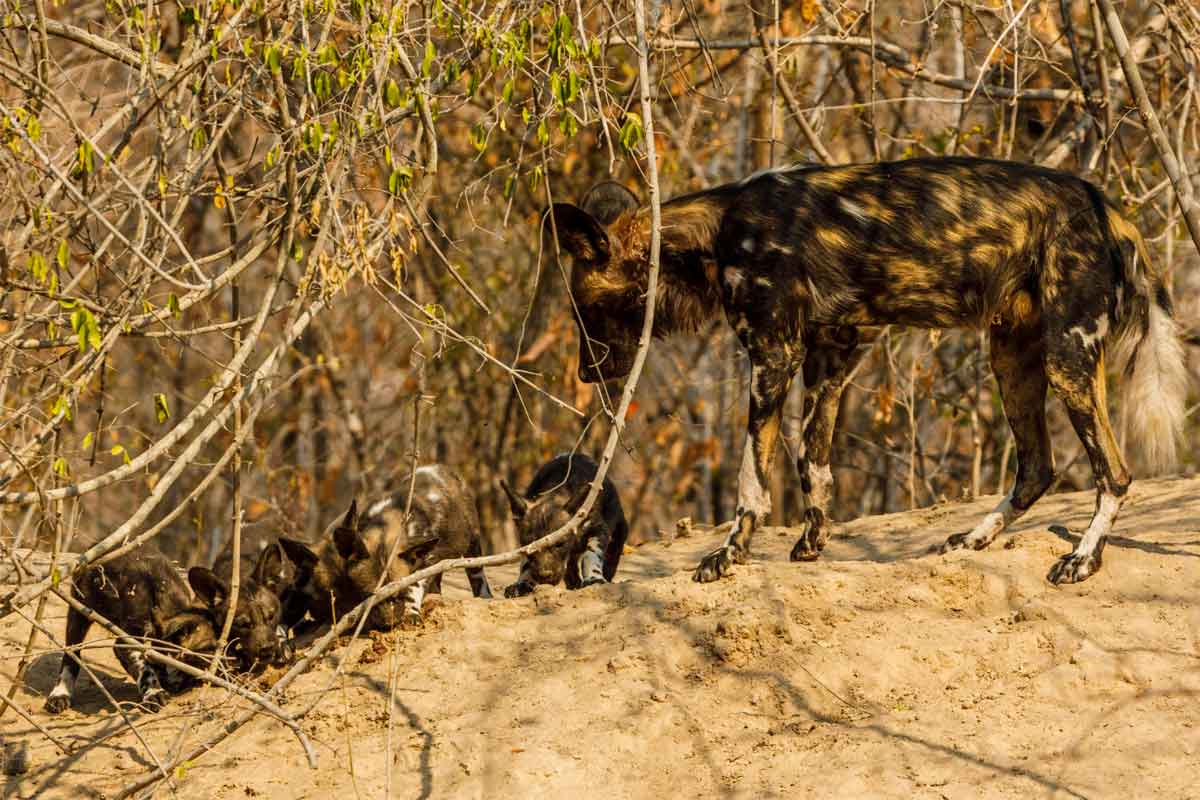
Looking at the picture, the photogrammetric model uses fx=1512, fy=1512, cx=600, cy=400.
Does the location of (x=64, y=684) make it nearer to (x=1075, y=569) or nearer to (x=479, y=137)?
(x=479, y=137)

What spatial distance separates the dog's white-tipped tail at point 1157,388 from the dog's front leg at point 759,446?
1.41 meters

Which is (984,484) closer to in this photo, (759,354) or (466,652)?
(759,354)

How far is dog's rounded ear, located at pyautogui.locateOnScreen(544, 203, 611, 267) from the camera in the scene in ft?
20.9

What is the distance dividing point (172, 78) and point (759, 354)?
2.49 metres

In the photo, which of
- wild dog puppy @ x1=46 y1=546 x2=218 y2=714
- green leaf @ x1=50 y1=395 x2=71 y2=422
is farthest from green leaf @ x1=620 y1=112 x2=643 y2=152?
wild dog puppy @ x1=46 y1=546 x2=218 y2=714

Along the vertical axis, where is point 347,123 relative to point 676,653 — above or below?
above

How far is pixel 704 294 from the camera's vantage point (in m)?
6.41

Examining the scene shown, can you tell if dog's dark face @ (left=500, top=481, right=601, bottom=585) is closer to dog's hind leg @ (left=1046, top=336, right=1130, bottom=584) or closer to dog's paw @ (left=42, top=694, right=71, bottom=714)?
dog's paw @ (left=42, top=694, right=71, bottom=714)

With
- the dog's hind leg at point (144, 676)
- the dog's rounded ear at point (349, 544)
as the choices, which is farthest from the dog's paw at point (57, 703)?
the dog's rounded ear at point (349, 544)

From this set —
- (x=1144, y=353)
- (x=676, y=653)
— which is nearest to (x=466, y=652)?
(x=676, y=653)

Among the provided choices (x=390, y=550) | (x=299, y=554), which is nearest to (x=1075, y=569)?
(x=390, y=550)

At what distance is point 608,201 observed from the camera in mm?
6879

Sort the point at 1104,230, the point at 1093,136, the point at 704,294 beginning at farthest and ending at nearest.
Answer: the point at 1093,136 < the point at 704,294 < the point at 1104,230

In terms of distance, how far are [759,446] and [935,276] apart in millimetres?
985
